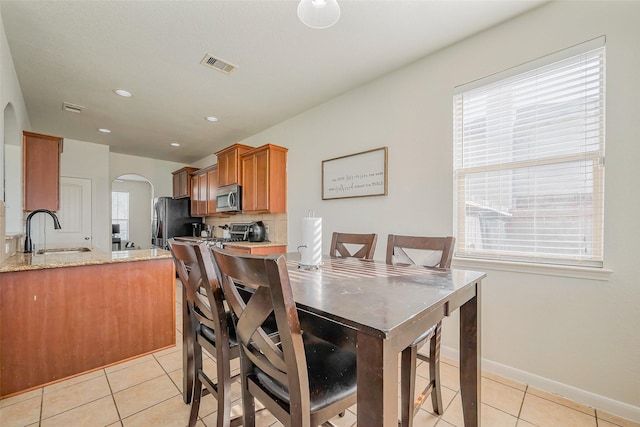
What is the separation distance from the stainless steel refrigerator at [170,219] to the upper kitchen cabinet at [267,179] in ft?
7.86

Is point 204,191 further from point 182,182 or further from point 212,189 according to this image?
point 182,182

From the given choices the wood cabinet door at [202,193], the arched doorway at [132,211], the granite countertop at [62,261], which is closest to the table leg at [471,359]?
the granite countertop at [62,261]

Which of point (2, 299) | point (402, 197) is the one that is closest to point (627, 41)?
point (402, 197)

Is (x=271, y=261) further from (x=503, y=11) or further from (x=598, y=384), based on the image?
(x=503, y=11)

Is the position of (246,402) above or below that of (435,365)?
above

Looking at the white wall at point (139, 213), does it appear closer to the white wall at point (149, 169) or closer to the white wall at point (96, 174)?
the white wall at point (149, 169)

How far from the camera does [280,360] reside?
87 centimetres

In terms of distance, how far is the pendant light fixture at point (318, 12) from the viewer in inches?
54.4

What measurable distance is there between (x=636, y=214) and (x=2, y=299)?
3809 mm

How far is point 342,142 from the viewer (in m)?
3.10

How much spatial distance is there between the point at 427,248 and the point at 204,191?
4555 mm

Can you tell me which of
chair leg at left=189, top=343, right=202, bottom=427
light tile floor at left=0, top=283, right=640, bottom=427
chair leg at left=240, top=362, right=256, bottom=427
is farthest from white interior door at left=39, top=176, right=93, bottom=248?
chair leg at left=240, top=362, right=256, bottom=427

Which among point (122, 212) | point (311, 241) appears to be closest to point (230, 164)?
point (311, 241)

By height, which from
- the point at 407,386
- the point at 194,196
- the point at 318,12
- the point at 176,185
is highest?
the point at 318,12
